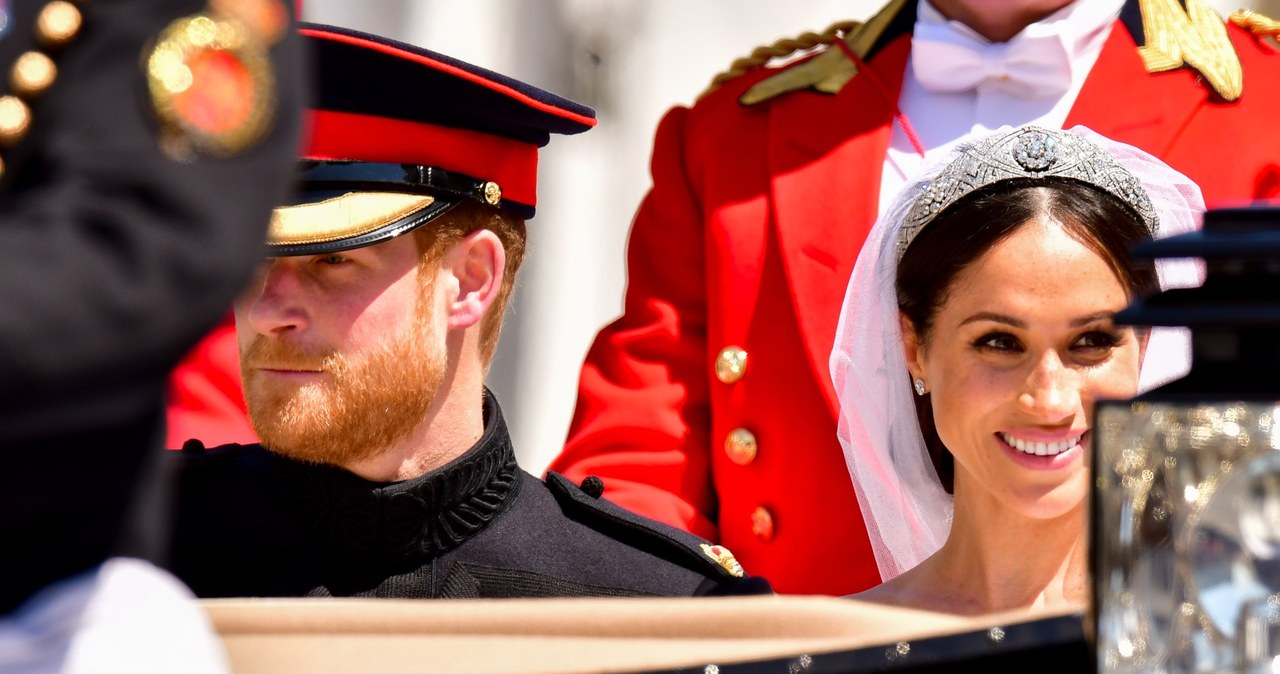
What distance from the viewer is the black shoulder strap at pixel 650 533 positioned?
8.30 ft

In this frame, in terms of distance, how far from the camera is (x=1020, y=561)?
233cm

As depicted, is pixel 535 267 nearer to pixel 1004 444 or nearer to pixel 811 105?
pixel 811 105

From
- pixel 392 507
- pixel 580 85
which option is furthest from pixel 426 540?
pixel 580 85

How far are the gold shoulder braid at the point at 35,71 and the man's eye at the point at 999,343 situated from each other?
1.45 meters

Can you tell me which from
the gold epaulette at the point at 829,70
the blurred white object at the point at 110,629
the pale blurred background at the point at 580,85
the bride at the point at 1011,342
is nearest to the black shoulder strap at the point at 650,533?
the bride at the point at 1011,342

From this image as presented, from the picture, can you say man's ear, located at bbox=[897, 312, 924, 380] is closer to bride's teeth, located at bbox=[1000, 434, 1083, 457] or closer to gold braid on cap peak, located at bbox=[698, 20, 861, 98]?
bride's teeth, located at bbox=[1000, 434, 1083, 457]

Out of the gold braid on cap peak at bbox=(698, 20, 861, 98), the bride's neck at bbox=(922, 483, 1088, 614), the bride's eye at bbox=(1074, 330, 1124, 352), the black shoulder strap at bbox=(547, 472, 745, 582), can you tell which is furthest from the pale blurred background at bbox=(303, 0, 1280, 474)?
the bride's eye at bbox=(1074, 330, 1124, 352)

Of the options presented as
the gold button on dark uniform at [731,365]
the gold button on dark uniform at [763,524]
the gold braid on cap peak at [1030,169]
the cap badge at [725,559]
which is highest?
the gold braid on cap peak at [1030,169]

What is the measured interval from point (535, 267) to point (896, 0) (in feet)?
4.57

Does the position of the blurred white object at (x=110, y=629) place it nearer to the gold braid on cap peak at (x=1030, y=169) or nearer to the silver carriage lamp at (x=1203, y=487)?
the silver carriage lamp at (x=1203, y=487)

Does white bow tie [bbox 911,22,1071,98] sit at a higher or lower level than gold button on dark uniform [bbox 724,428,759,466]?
higher

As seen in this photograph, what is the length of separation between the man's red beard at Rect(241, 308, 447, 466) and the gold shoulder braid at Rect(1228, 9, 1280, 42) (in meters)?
1.45

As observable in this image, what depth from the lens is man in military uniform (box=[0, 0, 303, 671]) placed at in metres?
1.00

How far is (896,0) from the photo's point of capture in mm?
3174
